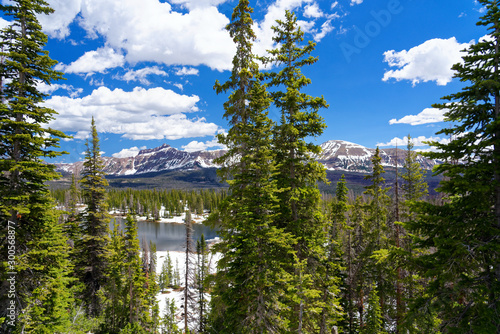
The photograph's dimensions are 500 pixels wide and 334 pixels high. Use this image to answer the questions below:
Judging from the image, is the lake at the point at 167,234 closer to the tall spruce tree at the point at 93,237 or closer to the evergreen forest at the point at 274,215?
the tall spruce tree at the point at 93,237

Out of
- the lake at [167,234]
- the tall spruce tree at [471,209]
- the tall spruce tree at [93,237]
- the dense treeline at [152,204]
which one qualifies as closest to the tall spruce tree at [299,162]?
Result: the tall spruce tree at [471,209]

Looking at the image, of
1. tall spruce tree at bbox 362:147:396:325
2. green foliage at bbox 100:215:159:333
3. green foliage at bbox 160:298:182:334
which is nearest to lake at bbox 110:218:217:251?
green foliage at bbox 160:298:182:334

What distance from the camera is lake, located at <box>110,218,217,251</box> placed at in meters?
89.1

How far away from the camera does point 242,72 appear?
1284 cm

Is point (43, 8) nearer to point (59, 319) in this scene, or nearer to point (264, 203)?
point (264, 203)

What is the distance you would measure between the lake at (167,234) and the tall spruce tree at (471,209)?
76.5 meters

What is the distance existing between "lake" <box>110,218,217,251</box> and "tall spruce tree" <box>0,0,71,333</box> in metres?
→ 69.7

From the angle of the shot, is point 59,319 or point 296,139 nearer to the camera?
point 59,319

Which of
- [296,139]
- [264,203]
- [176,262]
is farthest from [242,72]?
[176,262]

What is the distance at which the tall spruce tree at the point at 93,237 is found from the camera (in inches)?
840

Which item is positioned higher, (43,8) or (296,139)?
(43,8)

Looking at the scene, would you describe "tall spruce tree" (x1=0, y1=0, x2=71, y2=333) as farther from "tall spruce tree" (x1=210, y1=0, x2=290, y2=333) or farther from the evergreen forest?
"tall spruce tree" (x1=210, y1=0, x2=290, y2=333)

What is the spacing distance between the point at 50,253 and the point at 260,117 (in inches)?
471

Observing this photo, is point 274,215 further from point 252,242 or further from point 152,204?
point 152,204
